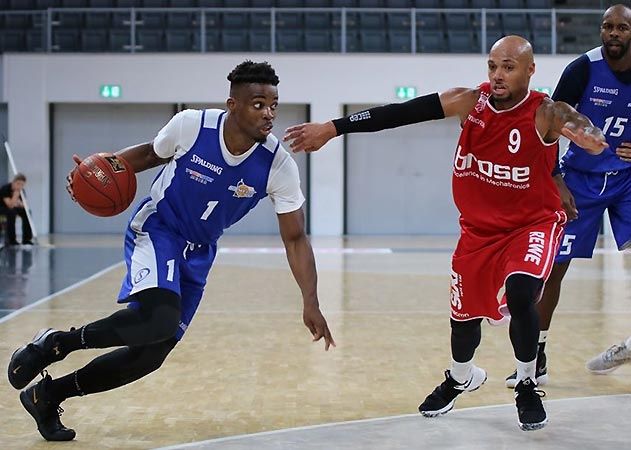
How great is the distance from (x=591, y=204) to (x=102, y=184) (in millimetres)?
2724

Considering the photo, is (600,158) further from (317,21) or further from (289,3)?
(289,3)

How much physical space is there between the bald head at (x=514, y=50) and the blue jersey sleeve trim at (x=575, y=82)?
92 cm

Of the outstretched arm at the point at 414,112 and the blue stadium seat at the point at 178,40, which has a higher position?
the blue stadium seat at the point at 178,40

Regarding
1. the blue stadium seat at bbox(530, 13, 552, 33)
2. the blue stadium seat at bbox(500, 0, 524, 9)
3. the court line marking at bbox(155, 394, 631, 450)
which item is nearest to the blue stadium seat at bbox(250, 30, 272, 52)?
the blue stadium seat at bbox(500, 0, 524, 9)

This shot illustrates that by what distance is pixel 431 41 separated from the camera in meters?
20.9

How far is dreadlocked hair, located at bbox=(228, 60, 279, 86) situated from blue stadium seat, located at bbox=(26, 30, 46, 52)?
17.7 meters

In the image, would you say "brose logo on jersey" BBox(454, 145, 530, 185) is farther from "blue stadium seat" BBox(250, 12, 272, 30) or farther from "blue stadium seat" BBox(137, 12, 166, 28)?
"blue stadium seat" BBox(137, 12, 166, 28)

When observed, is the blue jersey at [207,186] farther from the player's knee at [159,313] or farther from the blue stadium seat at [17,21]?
the blue stadium seat at [17,21]

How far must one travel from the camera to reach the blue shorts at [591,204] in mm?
5461

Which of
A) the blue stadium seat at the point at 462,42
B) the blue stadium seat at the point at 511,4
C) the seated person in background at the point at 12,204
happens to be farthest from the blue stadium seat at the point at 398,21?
the seated person in background at the point at 12,204

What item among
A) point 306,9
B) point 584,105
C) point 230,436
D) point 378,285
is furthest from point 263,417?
point 306,9

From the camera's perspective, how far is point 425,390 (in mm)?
5383

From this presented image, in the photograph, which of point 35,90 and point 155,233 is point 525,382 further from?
point 35,90

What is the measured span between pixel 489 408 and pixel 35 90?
17.9 metres
